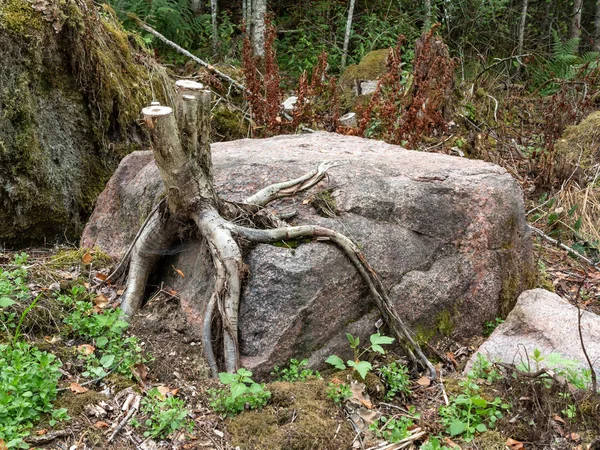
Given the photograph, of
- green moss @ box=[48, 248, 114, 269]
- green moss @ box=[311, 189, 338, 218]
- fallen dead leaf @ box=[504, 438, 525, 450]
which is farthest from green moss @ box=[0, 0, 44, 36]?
fallen dead leaf @ box=[504, 438, 525, 450]

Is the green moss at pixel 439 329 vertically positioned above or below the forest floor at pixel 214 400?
Answer: below

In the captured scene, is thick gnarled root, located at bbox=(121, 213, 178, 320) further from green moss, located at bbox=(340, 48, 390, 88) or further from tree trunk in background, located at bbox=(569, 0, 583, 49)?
tree trunk in background, located at bbox=(569, 0, 583, 49)

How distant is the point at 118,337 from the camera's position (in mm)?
3486

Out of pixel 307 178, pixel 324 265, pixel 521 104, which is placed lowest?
pixel 521 104

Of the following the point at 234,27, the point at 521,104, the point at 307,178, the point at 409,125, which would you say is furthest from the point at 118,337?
the point at 234,27

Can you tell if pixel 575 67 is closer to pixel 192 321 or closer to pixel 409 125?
pixel 409 125

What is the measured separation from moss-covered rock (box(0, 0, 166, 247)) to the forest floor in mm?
1614

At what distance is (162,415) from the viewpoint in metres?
2.89

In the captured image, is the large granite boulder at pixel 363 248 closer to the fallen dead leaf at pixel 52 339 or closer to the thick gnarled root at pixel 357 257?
the thick gnarled root at pixel 357 257

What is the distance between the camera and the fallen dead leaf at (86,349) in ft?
11.0

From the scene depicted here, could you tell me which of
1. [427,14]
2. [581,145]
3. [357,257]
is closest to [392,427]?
[357,257]

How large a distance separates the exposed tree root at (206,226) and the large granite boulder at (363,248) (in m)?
0.10

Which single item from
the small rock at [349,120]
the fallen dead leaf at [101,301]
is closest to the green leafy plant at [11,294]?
the fallen dead leaf at [101,301]

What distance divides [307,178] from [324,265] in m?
0.91
